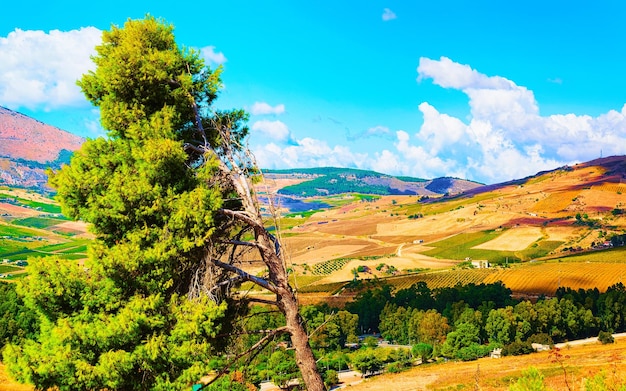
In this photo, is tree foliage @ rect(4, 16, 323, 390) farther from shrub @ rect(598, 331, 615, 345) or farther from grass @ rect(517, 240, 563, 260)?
grass @ rect(517, 240, 563, 260)

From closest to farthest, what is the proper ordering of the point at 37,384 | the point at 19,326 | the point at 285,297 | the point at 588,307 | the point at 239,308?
the point at 37,384 → the point at 285,297 → the point at 239,308 → the point at 19,326 → the point at 588,307

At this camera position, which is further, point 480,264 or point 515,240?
point 515,240

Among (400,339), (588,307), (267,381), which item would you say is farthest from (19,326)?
(588,307)

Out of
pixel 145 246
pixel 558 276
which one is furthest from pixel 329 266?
pixel 145 246

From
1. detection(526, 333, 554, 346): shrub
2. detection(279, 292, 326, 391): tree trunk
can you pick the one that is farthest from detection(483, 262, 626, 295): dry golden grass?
detection(279, 292, 326, 391): tree trunk

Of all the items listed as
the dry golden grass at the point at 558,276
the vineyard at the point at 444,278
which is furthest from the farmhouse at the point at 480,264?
the dry golden grass at the point at 558,276

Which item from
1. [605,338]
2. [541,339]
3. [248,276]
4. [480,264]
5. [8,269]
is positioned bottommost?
[605,338]

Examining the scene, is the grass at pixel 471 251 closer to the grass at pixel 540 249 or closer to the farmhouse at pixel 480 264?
the grass at pixel 540 249

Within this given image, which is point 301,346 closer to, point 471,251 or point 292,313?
point 292,313

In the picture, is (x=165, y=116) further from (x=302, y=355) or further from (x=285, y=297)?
(x=302, y=355)

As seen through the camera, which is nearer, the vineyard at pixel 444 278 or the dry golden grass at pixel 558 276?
the dry golden grass at pixel 558 276

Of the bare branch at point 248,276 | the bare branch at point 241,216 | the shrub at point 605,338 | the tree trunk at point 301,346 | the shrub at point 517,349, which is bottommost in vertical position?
the shrub at point 605,338

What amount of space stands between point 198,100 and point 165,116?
1.70 m

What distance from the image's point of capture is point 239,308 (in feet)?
37.5
